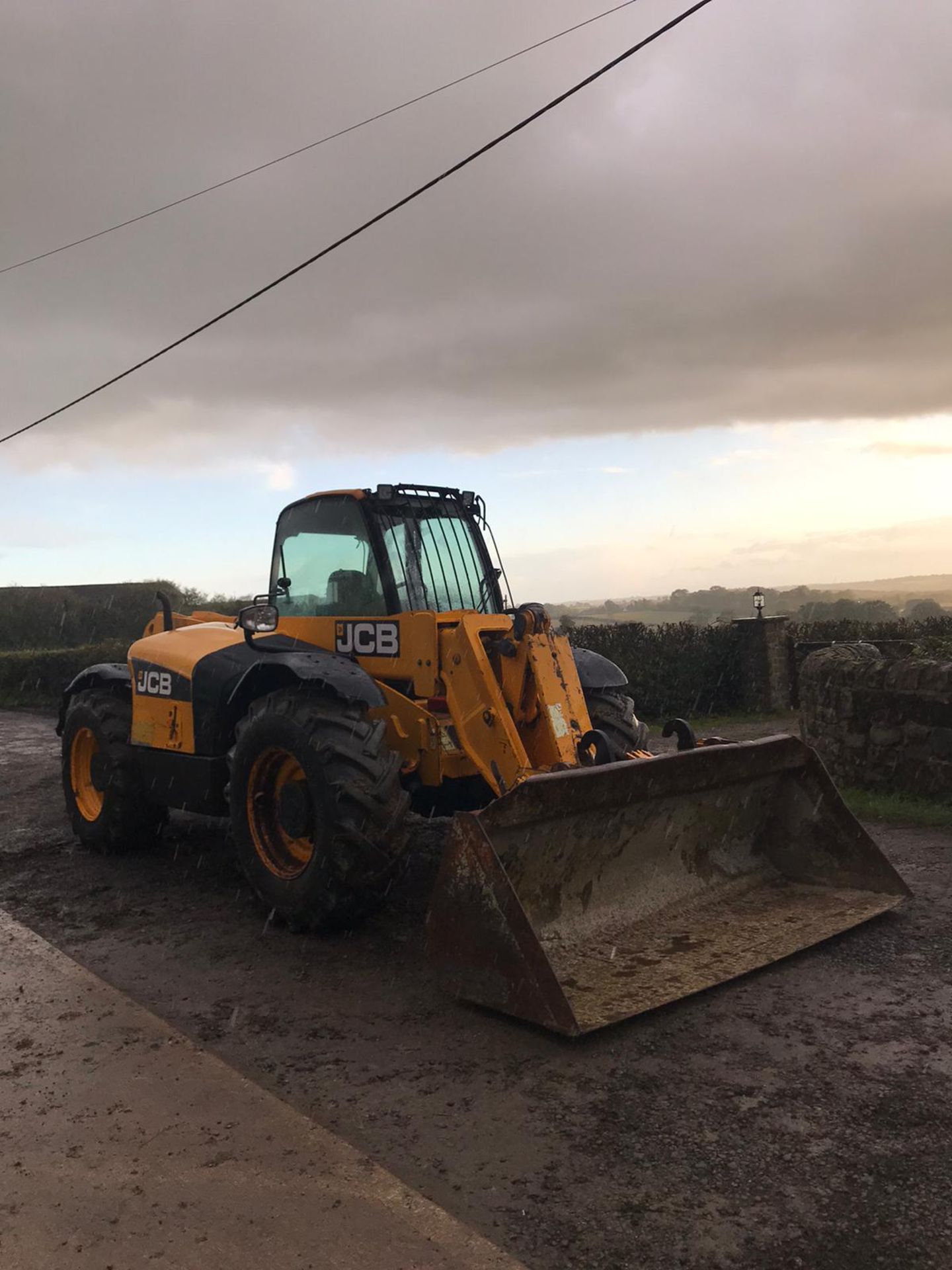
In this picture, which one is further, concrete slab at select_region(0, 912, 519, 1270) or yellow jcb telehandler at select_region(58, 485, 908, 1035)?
yellow jcb telehandler at select_region(58, 485, 908, 1035)

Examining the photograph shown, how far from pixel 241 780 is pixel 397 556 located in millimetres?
1560

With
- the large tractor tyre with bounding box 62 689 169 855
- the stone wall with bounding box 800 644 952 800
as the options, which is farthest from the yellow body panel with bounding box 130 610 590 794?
the stone wall with bounding box 800 644 952 800

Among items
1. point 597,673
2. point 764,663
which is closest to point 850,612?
point 764,663

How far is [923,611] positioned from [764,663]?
8.45ft

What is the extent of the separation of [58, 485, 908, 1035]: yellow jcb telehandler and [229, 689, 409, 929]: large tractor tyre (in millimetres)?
12

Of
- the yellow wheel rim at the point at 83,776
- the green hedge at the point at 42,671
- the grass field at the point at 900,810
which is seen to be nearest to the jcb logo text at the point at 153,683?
the yellow wheel rim at the point at 83,776

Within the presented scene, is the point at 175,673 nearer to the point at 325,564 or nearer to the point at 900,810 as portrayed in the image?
the point at 325,564

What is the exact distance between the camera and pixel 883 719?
29.9ft

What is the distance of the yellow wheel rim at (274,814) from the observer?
5.65 meters

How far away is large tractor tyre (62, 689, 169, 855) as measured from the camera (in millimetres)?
7402

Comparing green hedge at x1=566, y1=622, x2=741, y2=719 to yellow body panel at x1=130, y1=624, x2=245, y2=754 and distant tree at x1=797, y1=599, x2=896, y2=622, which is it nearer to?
distant tree at x1=797, y1=599, x2=896, y2=622

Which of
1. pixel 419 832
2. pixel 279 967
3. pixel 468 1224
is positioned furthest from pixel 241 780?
pixel 468 1224

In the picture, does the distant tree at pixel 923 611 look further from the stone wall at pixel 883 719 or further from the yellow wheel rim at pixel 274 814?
the yellow wheel rim at pixel 274 814

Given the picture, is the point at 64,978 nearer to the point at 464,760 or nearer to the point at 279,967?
the point at 279,967
